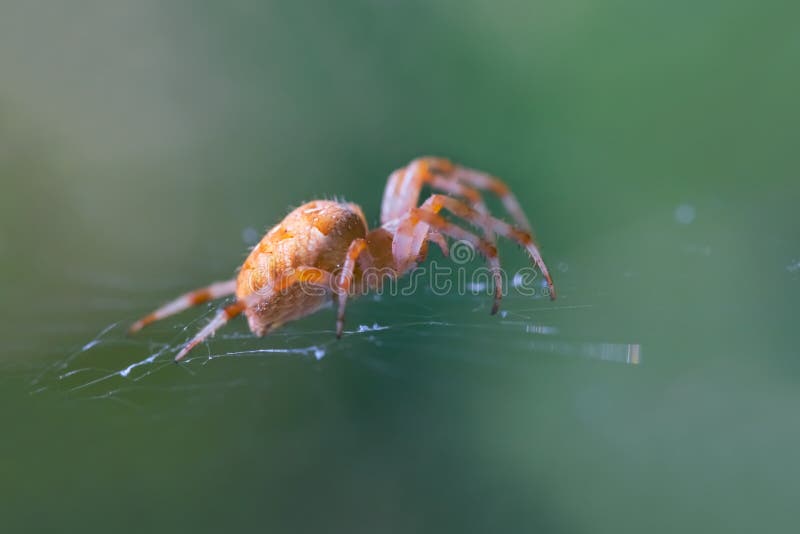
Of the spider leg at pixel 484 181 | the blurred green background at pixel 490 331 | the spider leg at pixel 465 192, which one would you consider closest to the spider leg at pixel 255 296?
the blurred green background at pixel 490 331

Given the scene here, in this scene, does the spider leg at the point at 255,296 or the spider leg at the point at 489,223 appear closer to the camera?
the spider leg at the point at 255,296

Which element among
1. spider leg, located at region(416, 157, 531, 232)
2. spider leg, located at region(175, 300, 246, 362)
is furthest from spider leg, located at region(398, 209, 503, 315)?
spider leg, located at region(175, 300, 246, 362)

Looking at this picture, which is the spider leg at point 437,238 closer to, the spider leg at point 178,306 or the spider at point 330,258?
the spider at point 330,258

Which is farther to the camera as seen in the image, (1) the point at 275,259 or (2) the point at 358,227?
(2) the point at 358,227

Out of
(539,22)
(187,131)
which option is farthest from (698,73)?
(187,131)

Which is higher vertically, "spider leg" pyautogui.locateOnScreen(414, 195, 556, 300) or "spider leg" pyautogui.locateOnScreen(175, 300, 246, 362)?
"spider leg" pyautogui.locateOnScreen(414, 195, 556, 300)

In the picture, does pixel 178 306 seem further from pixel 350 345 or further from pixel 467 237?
pixel 350 345

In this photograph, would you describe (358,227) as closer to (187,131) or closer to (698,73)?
(698,73)

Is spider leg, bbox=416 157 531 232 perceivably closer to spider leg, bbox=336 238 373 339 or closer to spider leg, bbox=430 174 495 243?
spider leg, bbox=430 174 495 243
